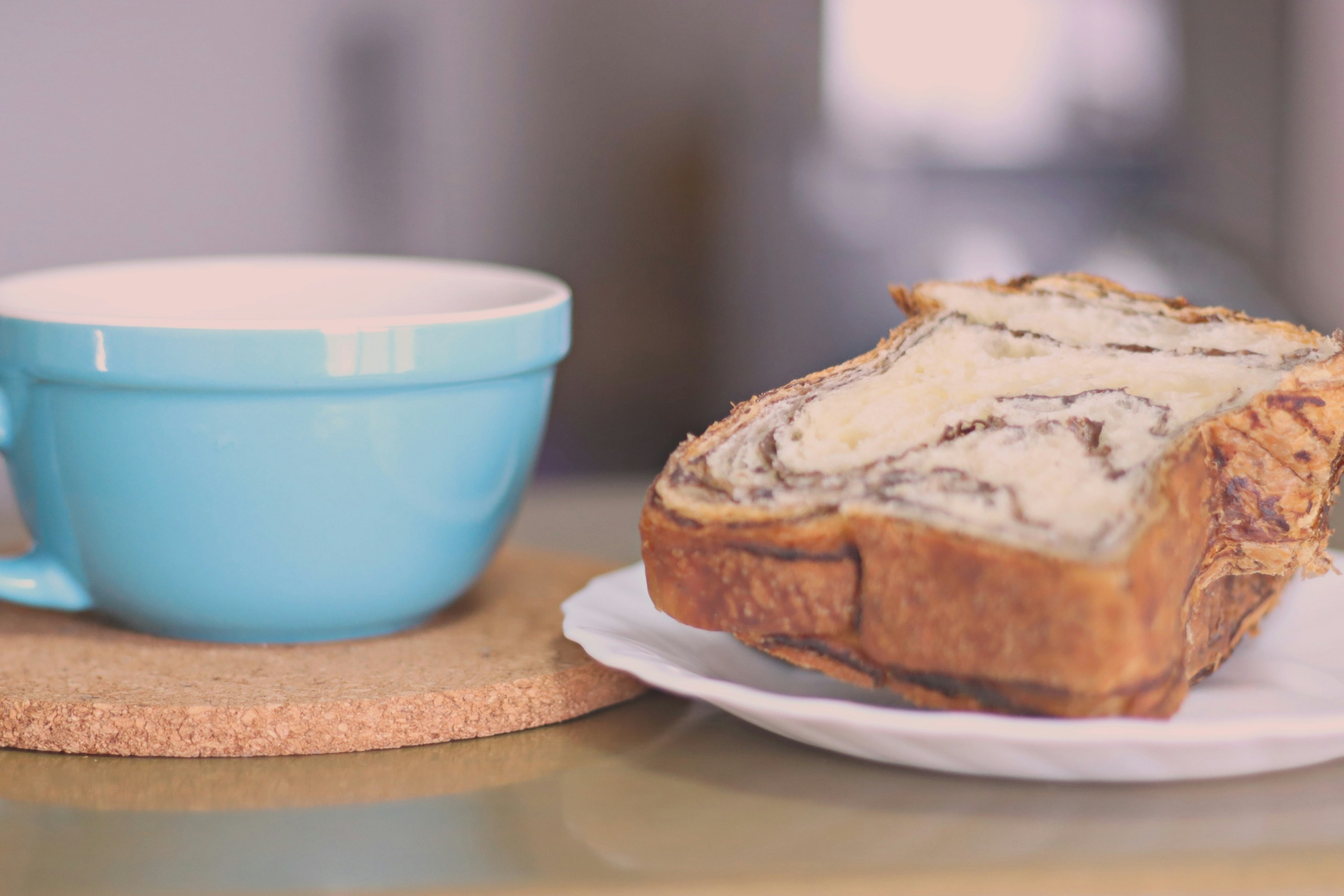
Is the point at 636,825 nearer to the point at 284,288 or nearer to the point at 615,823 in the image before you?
the point at 615,823

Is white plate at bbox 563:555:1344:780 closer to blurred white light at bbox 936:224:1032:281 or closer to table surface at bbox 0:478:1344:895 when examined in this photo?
table surface at bbox 0:478:1344:895

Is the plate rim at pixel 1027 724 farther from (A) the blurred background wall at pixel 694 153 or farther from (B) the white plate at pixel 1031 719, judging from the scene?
(A) the blurred background wall at pixel 694 153

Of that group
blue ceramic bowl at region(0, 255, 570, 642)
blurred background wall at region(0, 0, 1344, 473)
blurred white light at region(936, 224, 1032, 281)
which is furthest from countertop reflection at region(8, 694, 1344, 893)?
blurred white light at region(936, 224, 1032, 281)

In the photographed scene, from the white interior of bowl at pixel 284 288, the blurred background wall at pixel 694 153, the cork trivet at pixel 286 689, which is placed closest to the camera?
the cork trivet at pixel 286 689

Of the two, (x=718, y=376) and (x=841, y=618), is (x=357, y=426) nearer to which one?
(x=841, y=618)

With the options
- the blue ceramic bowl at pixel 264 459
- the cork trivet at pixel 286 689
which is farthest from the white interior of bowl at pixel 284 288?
the cork trivet at pixel 286 689

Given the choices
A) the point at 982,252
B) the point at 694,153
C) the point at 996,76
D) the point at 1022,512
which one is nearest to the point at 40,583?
the point at 1022,512

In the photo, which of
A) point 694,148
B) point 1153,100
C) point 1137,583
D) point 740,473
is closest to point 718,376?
point 694,148
